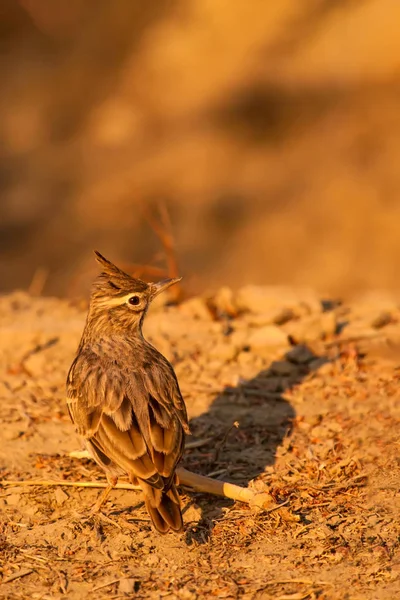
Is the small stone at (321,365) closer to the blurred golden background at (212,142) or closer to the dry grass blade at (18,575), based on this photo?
the dry grass blade at (18,575)

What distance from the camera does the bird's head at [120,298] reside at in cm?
567

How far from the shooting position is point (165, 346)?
717 centimetres

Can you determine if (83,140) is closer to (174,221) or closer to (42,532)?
(174,221)

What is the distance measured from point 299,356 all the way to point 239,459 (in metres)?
1.51

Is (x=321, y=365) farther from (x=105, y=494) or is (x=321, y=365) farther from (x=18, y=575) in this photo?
(x=18, y=575)

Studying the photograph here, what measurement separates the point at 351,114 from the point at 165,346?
10.1 metres

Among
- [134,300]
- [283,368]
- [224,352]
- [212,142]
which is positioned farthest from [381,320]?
[212,142]

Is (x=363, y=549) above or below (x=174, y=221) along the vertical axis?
below

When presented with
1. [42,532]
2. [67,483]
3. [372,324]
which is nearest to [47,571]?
[42,532]

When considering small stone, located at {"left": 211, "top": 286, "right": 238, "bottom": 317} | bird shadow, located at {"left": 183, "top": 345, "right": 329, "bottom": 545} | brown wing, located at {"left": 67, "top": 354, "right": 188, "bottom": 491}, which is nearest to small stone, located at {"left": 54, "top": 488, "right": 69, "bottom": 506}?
brown wing, located at {"left": 67, "top": 354, "right": 188, "bottom": 491}

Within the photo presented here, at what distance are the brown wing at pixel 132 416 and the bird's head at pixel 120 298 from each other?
1.03 ft

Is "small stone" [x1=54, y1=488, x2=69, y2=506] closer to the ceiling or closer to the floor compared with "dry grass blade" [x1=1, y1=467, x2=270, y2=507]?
closer to the floor

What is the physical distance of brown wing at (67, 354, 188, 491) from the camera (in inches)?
187

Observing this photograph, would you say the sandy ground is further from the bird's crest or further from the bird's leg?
the bird's crest
